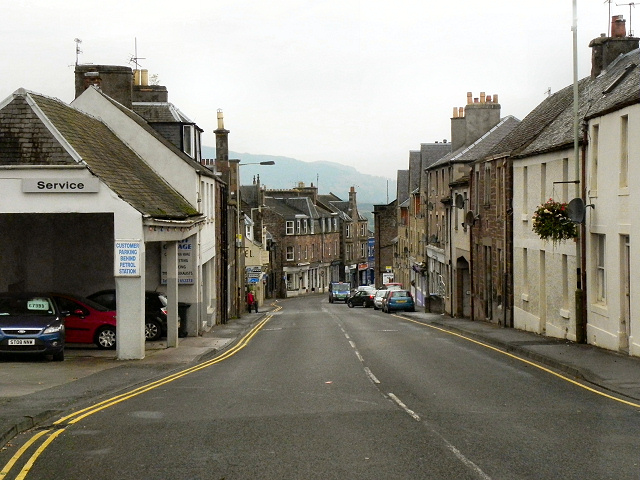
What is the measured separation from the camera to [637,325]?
19469mm

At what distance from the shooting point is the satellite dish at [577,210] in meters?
22.4

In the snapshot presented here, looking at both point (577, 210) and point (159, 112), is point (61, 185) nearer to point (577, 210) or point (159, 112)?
point (577, 210)

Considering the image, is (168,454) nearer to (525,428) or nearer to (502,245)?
(525,428)

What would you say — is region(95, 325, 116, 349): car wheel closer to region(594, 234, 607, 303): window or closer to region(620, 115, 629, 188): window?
region(594, 234, 607, 303): window

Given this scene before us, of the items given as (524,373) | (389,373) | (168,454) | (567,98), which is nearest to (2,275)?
(389,373)

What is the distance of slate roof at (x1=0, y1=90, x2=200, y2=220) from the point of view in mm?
21062

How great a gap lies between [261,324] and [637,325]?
2560 cm

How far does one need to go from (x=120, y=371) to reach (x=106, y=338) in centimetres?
570

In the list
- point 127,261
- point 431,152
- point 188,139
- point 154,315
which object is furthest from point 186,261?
point 431,152

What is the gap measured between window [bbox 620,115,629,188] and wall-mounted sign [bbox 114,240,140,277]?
11.8m

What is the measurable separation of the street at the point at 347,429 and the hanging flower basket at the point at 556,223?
4.80 metres

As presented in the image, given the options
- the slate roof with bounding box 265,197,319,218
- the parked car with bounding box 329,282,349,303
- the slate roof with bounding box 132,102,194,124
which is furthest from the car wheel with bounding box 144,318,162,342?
the slate roof with bounding box 265,197,319,218

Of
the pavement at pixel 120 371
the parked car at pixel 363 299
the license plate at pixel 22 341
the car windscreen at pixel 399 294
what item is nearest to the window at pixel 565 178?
the pavement at pixel 120 371

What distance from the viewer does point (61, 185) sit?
20641 mm
